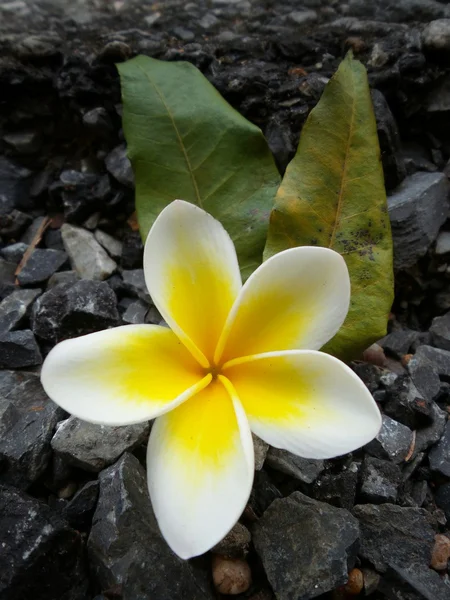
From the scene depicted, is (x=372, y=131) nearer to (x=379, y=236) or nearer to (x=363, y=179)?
(x=363, y=179)

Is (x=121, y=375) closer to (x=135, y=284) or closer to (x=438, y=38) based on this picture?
(x=135, y=284)

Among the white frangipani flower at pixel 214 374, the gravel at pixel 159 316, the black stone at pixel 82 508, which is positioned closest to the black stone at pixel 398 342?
the gravel at pixel 159 316

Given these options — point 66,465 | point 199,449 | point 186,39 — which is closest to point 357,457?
point 199,449

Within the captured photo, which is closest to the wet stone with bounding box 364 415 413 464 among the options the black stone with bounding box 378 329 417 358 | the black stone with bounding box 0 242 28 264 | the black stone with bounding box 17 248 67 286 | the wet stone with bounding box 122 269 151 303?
the black stone with bounding box 378 329 417 358

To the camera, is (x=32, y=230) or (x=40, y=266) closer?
(x=40, y=266)

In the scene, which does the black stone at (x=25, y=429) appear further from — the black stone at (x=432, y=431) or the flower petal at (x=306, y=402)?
the black stone at (x=432, y=431)

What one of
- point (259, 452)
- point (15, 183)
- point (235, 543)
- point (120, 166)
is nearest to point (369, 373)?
point (259, 452)

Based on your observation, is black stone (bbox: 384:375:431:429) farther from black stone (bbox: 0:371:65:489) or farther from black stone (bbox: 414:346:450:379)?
black stone (bbox: 0:371:65:489)
